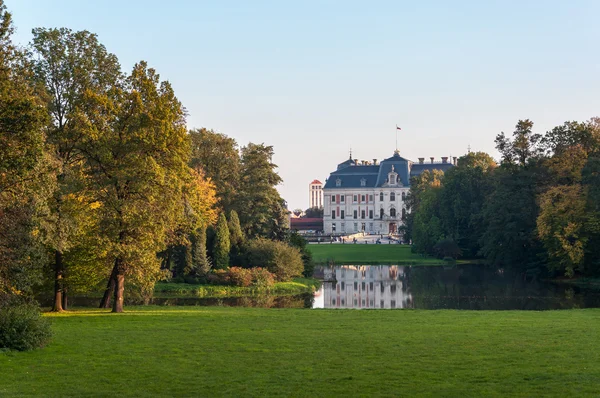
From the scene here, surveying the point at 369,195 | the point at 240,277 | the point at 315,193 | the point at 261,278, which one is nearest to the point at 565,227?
the point at 261,278

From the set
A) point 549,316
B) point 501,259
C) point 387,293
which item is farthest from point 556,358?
point 501,259

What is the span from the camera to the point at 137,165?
16891mm

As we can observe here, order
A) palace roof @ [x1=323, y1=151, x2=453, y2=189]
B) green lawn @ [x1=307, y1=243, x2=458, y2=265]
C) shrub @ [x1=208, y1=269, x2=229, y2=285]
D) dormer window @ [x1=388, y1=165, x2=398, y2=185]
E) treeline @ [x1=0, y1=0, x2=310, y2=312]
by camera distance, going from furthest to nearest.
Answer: dormer window @ [x1=388, y1=165, x2=398, y2=185] < palace roof @ [x1=323, y1=151, x2=453, y2=189] < green lawn @ [x1=307, y1=243, x2=458, y2=265] < shrub @ [x1=208, y1=269, x2=229, y2=285] < treeline @ [x1=0, y1=0, x2=310, y2=312]

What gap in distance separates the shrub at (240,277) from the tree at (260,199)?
20.1 feet

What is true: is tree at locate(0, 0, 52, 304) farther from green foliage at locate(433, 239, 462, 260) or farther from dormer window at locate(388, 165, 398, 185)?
dormer window at locate(388, 165, 398, 185)

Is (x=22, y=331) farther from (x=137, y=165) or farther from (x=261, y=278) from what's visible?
(x=261, y=278)

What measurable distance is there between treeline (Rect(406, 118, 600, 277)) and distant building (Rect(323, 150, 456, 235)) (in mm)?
44973

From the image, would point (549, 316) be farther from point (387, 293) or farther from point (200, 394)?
point (387, 293)

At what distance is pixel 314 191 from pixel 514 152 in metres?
120

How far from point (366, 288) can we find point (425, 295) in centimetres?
481

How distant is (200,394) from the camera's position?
317 inches

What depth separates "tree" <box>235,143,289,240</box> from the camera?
3734 centimetres

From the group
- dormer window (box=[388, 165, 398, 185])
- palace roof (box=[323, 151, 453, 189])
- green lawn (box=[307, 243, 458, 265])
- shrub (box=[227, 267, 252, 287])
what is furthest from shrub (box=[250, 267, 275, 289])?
dormer window (box=[388, 165, 398, 185])

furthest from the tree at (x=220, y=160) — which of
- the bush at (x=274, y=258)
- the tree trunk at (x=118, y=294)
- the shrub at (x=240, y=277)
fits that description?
the tree trunk at (x=118, y=294)
